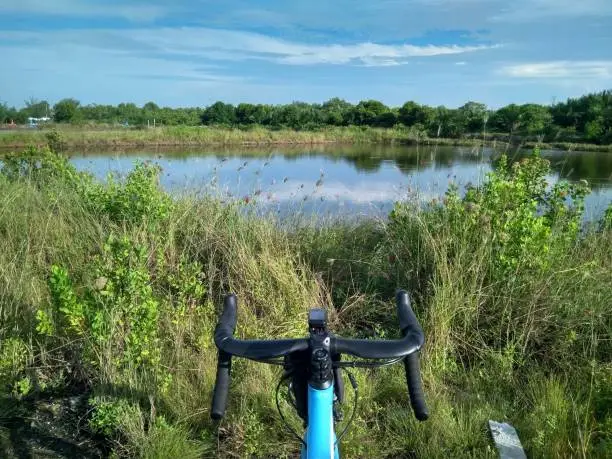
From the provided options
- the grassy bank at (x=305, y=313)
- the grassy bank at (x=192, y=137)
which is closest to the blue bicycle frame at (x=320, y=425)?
the grassy bank at (x=305, y=313)

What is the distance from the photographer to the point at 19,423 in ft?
9.41

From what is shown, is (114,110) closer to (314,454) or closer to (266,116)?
(266,116)

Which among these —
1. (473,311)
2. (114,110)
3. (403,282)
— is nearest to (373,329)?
(403,282)

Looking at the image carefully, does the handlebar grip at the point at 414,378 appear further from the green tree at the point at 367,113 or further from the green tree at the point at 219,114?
the green tree at the point at 219,114

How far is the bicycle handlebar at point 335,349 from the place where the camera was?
3.86ft

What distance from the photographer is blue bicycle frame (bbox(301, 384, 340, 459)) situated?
1.18m

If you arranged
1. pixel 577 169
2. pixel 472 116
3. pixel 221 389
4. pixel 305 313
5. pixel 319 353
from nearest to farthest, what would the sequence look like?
pixel 319 353 < pixel 221 389 < pixel 305 313 < pixel 472 116 < pixel 577 169

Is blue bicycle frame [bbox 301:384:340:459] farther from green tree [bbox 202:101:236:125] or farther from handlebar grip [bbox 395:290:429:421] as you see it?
green tree [bbox 202:101:236:125]

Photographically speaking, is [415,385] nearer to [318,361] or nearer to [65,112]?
[318,361]

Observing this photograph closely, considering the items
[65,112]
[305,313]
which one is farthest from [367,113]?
[305,313]

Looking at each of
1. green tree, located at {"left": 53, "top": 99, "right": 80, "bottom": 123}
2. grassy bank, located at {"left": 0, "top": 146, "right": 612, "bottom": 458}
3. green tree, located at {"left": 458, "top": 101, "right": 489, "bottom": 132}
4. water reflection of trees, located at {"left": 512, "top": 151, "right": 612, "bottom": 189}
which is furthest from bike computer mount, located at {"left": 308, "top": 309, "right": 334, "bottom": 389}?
green tree, located at {"left": 53, "top": 99, "right": 80, "bottom": 123}

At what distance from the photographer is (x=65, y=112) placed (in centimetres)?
5553

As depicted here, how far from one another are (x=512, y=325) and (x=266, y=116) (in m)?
61.6

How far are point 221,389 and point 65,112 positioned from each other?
6242cm
